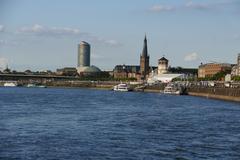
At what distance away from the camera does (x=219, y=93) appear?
128 m

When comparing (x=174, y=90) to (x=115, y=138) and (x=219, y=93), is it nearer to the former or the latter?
(x=219, y=93)

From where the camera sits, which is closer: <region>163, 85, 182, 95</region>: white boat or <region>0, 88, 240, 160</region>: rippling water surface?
<region>0, 88, 240, 160</region>: rippling water surface

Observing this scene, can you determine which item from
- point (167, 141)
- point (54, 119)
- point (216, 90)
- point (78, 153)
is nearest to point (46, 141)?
point (78, 153)

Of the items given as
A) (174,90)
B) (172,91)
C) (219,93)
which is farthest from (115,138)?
(172,91)

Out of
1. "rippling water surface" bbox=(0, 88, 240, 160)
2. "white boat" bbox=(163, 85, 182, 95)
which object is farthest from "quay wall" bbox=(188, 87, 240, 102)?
"rippling water surface" bbox=(0, 88, 240, 160)

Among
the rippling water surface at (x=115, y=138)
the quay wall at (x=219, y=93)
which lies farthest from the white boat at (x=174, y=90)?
the rippling water surface at (x=115, y=138)

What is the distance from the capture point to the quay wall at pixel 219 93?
113m

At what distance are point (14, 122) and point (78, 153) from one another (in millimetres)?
17725

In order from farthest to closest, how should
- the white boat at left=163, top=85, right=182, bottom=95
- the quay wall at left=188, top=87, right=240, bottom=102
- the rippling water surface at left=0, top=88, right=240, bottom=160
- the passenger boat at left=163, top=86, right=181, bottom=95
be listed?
the white boat at left=163, top=85, right=182, bottom=95 → the passenger boat at left=163, top=86, right=181, bottom=95 → the quay wall at left=188, top=87, right=240, bottom=102 → the rippling water surface at left=0, top=88, right=240, bottom=160

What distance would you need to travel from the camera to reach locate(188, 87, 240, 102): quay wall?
113m

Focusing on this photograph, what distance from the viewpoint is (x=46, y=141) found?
37.6 metres

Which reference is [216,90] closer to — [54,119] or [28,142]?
[54,119]

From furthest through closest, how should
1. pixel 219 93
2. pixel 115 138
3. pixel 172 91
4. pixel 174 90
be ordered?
1. pixel 172 91
2. pixel 174 90
3. pixel 219 93
4. pixel 115 138

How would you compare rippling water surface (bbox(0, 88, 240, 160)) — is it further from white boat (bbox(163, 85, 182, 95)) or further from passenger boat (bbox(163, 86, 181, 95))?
white boat (bbox(163, 85, 182, 95))
